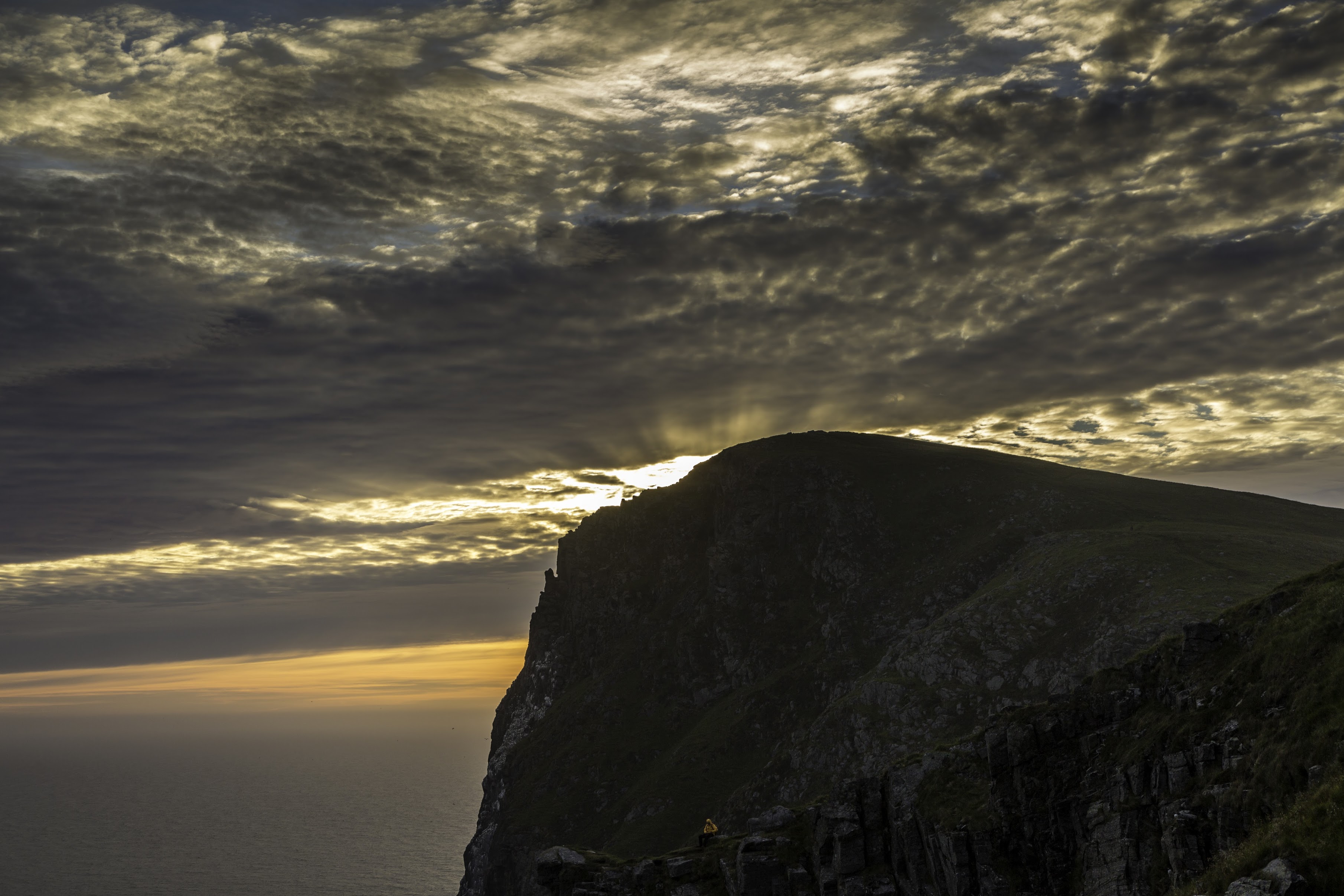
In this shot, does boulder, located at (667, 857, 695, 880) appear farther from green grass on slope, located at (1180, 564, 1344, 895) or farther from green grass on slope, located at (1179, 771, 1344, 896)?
green grass on slope, located at (1179, 771, 1344, 896)

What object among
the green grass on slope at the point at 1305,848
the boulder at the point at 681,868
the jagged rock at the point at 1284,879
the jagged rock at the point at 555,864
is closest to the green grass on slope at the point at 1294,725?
the green grass on slope at the point at 1305,848

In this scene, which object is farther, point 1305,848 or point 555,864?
point 555,864

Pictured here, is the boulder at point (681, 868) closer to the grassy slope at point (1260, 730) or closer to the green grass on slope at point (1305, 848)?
the grassy slope at point (1260, 730)

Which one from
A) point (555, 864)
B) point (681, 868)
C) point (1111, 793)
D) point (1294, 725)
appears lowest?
→ point (555, 864)

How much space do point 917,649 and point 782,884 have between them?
5022 inches

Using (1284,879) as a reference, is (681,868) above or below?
below

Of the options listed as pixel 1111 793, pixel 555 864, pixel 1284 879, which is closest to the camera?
pixel 1284 879

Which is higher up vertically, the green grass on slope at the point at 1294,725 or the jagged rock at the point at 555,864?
the green grass on slope at the point at 1294,725

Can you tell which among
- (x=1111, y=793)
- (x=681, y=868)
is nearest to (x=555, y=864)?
(x=681, y=868)

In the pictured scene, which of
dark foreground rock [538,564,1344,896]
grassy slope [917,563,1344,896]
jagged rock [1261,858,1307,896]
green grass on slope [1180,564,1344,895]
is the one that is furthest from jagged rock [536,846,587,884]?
jagged rock [1261,858,1307,896]

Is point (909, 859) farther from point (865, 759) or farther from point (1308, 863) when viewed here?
point (865, 759)

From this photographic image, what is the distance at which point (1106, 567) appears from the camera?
184750mm

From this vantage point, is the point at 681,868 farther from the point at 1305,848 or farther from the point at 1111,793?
the point at 1305,848

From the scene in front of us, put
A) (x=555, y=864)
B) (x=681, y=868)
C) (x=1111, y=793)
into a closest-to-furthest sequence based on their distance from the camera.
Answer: (x=1111, y=793) < (x=681, y=868) < (x=555, y=864)
